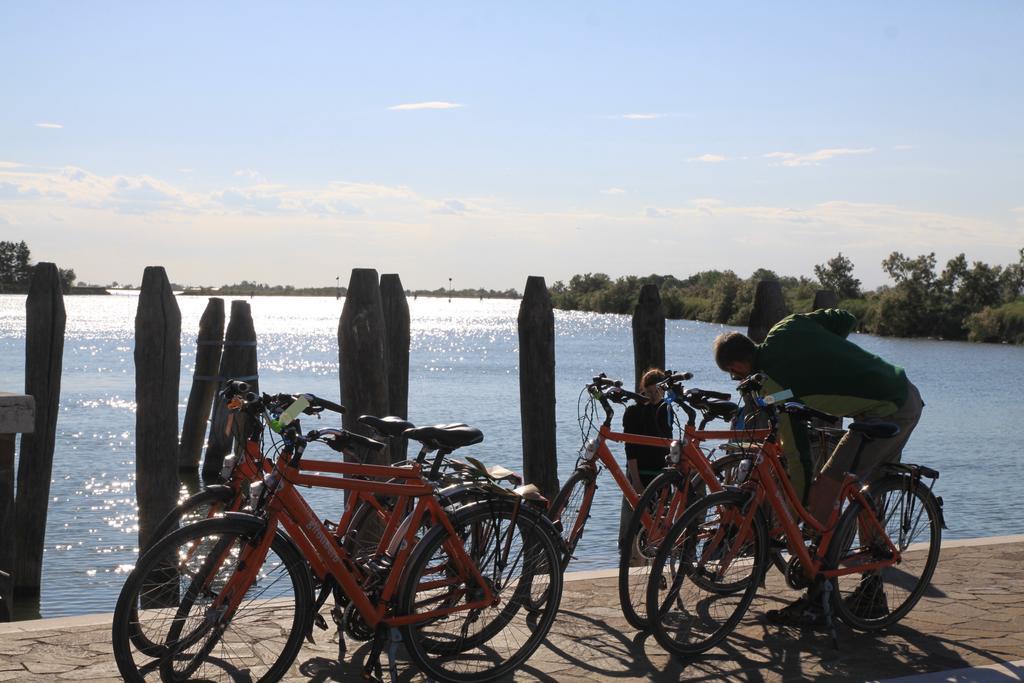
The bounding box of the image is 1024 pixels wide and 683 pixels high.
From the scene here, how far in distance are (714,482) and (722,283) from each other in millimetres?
112110

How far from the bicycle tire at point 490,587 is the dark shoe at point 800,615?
4.93ft

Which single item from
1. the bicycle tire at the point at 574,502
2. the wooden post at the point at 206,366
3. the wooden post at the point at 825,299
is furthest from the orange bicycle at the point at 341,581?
the wooden post at the point at 206,366

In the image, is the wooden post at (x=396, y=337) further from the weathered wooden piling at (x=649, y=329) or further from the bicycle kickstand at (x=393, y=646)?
the bicycle kickstand at (x=393, y=646)

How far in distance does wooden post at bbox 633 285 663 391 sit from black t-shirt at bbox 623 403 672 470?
179 cm

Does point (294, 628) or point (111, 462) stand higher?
point (294, 628)

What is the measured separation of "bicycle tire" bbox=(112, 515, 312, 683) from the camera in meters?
4.66

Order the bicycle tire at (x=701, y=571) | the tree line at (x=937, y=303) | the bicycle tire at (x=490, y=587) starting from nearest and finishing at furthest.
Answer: the bicycle tire at (x=490, y=587)
the bicycle tire at (x=701, y=571)
the tree line at (x=937, y=303)

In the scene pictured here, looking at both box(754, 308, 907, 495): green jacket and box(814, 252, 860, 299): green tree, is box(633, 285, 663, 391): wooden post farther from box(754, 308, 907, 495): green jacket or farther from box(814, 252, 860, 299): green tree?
box(814, 252, 860, 299): green tree

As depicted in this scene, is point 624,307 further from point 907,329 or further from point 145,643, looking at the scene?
point 145,643

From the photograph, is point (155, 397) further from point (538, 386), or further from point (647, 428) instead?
point (647, 428)

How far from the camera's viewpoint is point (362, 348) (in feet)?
26.8

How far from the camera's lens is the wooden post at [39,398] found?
9.53 meters

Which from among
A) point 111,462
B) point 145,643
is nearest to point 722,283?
point 111,462

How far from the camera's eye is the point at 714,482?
6.24 meters
